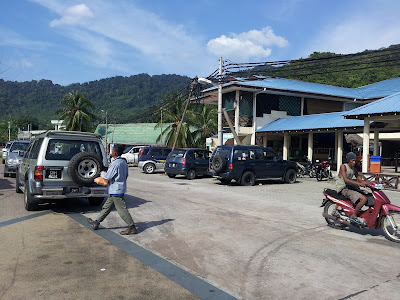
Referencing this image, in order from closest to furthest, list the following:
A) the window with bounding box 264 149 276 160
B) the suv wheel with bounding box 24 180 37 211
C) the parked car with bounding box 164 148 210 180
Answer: the suv wheel with bounding box 24 180 37 211
the window with bounding box 264 149 276 160
the parked car with bounding box 164 148 210 180

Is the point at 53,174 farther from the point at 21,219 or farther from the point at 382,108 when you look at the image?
the point at 382,108

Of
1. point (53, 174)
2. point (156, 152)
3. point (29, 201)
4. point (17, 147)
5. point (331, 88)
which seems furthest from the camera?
point (331, 88)

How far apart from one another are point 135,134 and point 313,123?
31.5 meters

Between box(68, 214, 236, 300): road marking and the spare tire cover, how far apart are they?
1794 mm

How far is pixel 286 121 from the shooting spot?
88.6 ft

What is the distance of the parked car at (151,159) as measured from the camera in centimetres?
2411

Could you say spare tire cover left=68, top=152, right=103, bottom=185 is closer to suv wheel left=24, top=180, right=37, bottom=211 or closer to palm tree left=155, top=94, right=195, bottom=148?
suv wheel left=24, top=180, right=37, bottom=211

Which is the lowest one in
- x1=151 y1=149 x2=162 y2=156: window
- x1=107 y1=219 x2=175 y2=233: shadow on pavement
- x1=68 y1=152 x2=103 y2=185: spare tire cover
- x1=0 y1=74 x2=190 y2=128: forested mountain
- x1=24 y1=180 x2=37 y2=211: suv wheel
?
x1=107 y1=219 x2=175 y2=233: shadow on pavement

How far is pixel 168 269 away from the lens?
515 centimetres

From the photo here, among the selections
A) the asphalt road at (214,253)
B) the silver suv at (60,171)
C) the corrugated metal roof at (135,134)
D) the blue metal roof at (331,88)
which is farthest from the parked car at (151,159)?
the corrugated metal roof at (135,134)

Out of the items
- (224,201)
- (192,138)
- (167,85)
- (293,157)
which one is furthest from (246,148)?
(167,85)

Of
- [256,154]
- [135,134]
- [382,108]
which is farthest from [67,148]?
[135,134]

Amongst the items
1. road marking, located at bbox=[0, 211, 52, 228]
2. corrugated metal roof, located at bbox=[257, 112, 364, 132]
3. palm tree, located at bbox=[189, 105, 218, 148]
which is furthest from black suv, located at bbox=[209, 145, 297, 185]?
palm tree, located at bbox=[189, 105, 218, 148]

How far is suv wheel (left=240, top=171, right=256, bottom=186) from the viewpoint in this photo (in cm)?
1636
